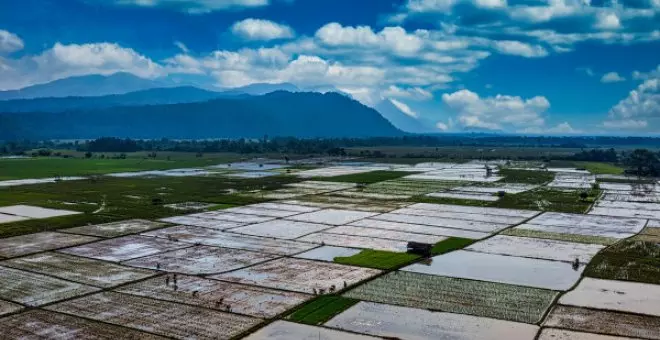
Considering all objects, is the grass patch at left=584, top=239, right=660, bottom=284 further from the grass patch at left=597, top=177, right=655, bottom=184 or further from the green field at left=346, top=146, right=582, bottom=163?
the green field at left=346, top=146, right=582, bottom=163

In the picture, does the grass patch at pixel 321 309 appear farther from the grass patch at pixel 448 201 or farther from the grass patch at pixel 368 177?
the grass patch at pixel 368 177

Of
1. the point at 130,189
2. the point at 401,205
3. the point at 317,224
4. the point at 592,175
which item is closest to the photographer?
the point at 317,224

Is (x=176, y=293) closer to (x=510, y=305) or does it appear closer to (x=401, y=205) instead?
(x=510, y=305)

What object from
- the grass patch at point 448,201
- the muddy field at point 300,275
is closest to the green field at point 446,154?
the grass patch at point 448,201

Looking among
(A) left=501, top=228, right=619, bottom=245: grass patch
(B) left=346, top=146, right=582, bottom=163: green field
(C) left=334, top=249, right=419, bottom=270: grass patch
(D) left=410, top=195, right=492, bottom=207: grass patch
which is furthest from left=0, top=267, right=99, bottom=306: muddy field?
(B) left=346, top=146, right=582, bottom=163: green field

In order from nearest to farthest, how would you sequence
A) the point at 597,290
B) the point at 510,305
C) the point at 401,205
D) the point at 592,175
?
the point at 510,305
the point at 597,290
the point at 401,205
the point at 592,175

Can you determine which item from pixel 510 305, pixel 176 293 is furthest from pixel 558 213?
pixel 176 293
